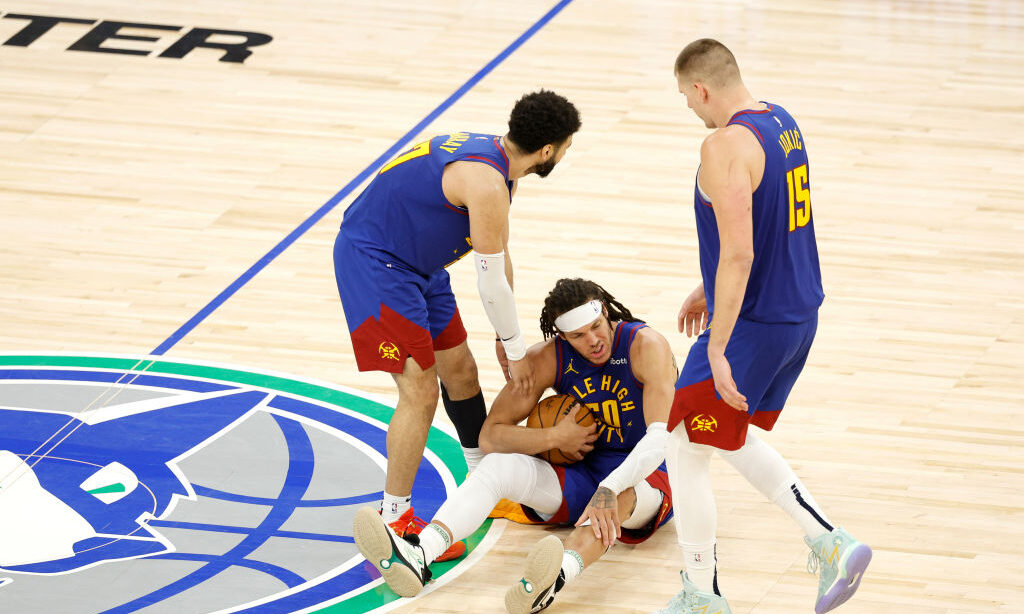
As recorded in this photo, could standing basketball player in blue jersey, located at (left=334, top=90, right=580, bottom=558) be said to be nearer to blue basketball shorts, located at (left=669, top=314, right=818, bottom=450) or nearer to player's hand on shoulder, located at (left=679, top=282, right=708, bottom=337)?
player's hand on shoulder, located at (left=679, top=282, right=708, bottom=337)

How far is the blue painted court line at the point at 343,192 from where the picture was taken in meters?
7.03

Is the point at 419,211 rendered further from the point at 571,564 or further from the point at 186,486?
the point at 186,486

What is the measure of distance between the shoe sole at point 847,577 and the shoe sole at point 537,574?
828 mm

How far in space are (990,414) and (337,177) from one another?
4.14 m

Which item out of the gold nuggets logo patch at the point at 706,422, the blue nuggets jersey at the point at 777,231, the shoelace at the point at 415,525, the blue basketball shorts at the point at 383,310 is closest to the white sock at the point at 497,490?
the shoelace at the point at 415,525

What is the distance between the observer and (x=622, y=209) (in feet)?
27.2

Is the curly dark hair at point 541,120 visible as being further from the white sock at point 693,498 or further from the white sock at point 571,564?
the white sock at point 571,564

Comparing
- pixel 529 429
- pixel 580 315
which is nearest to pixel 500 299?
pixel 580 315

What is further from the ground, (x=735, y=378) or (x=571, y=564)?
(x=735, y=378)

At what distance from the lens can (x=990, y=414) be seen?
242 inches

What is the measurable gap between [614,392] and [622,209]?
3.16m

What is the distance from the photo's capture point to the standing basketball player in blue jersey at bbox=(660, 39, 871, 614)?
421cm

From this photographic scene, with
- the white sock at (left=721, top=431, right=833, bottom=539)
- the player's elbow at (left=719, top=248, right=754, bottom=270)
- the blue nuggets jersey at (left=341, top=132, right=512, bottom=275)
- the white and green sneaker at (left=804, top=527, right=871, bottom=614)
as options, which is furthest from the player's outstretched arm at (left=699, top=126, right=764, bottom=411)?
the blue nuggets jersey at (left=341, top=132, right=512, bottom=275)

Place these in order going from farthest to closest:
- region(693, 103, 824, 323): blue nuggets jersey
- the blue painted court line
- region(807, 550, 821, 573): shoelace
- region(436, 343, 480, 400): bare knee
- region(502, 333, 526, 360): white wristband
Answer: the blue painted court line
region(436, 343, 480, 400): bare knee
region(502, 333, 526, 360): white wristband
region(807, 550, 821, 573): shoelace
region(693, 103, 824, 323): blue nuggets jersey
